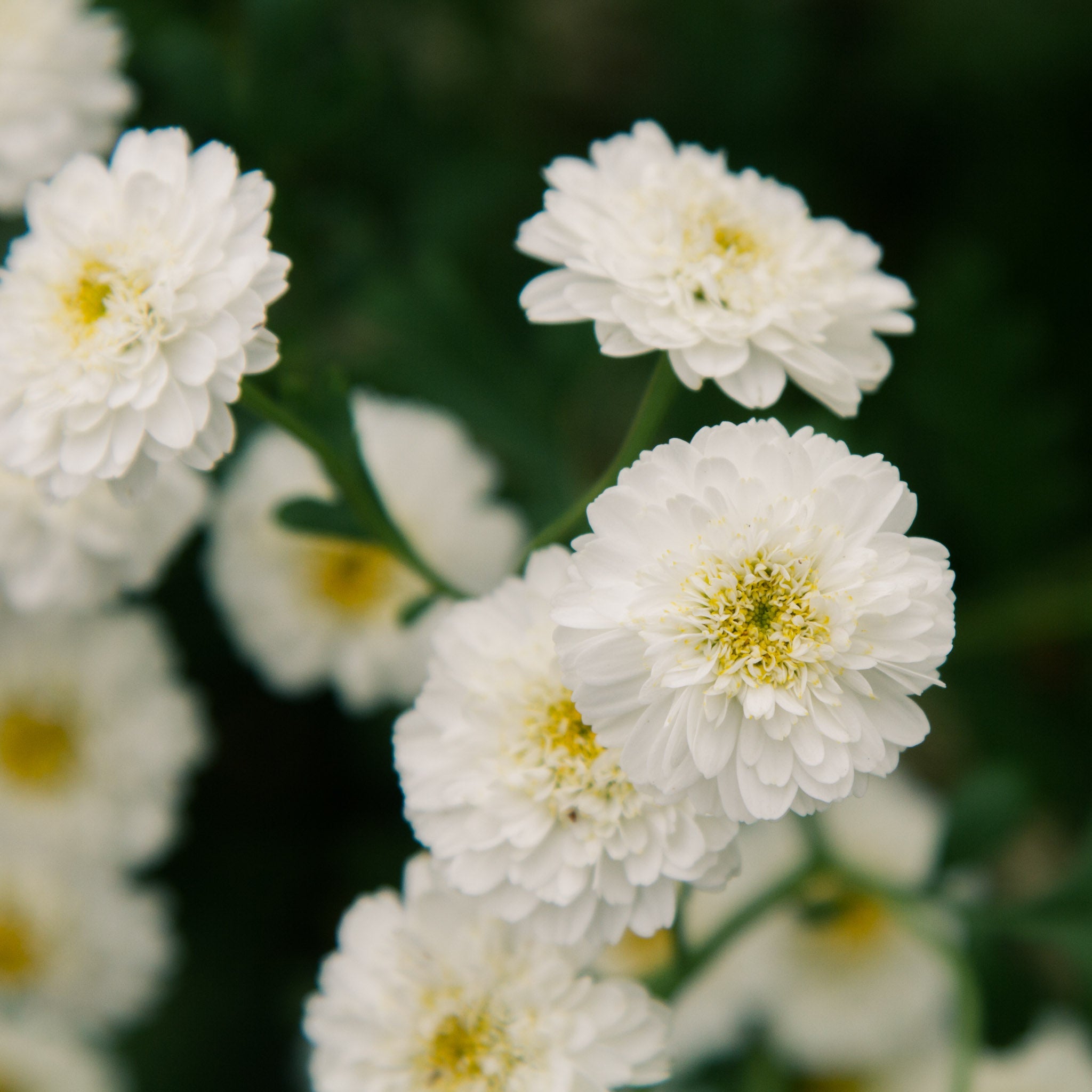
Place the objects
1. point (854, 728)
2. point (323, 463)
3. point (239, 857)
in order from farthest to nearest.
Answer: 1. point (239, 857)
2. point (323, 463)
3. point (854, 728)

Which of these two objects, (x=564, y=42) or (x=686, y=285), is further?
(x=564, y=42)

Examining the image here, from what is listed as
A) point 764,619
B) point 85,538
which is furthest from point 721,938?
point 85,538

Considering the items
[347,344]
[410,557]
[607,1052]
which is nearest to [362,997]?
[607,1052]

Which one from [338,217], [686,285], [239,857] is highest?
[686,285]

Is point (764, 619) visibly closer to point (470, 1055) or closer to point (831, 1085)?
point (470, 1055)

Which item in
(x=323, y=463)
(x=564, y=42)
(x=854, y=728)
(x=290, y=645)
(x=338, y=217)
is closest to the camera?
(x=854, y=728)

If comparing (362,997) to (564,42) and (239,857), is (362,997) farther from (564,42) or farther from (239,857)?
(564,42)
